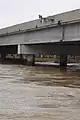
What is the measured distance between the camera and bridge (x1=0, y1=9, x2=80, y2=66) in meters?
40.4

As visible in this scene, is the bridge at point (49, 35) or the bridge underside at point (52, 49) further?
the bridge underside at point (52, 49)

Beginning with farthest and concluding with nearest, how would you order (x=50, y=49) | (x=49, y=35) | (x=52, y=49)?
1. (x=50, y=49)
2. (x=52, y=49)
3. (x=49, y=35)

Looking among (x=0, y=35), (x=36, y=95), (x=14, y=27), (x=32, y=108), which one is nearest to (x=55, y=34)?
(x=14, y=27)

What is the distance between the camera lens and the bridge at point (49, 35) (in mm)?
40406

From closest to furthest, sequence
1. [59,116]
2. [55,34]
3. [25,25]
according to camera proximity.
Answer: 1. [59,116]
2. [55,34]
3. [25,25]

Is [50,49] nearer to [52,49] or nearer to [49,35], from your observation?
[52,49]

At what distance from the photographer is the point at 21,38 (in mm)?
57094

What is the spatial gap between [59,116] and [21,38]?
46.3 meters

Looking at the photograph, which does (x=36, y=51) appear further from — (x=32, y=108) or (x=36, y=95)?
(x=32, y=108)

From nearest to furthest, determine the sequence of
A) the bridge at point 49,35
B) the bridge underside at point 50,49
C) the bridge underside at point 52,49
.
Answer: the bridge at point 49,35 < the bridge underside at point 52,49 < the bridge underside at point 50,49

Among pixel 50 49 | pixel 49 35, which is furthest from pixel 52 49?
pixel 49 35

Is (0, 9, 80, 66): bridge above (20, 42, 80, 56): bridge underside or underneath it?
above

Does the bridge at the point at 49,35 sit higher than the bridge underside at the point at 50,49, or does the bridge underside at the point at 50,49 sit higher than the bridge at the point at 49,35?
the bridge at the point at 49,35

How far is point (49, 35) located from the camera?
45.9m
